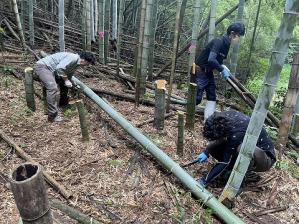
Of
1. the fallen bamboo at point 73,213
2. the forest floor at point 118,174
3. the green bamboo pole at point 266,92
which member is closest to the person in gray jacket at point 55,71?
the forest floor at point 118,174

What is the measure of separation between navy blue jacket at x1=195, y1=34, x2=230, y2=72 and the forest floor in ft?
3.30

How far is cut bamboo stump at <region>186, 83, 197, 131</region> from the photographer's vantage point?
4.89 metres

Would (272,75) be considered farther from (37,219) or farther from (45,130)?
(45,130)

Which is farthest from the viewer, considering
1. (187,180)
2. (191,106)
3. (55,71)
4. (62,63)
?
(55,71)

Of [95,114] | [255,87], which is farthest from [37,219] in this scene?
[255,87]

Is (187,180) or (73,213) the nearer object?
(73,213)

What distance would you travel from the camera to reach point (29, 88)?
5652 millimetres

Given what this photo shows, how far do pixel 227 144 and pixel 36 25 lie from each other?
8.65 metres

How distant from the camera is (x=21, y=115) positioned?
222 inches

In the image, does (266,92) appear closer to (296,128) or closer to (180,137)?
(180,137)

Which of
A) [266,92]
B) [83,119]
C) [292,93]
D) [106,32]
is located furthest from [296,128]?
[106,32]

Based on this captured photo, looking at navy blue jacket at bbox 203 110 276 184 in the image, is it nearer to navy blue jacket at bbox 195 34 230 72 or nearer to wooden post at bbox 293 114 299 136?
navy blue jacket at bbox 195 34 230 72

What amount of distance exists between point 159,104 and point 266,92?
206 centimetres

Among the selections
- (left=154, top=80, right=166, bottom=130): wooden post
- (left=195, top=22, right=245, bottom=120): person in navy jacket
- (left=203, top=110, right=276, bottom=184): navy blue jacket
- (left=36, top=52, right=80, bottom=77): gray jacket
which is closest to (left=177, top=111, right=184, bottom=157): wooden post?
(left=203, top=110, right=276, bottom=184): navy blue jacket
